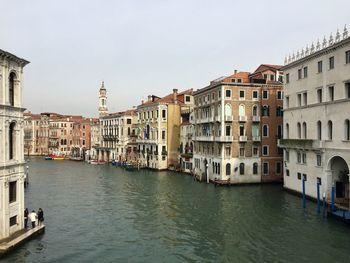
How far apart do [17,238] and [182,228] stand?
8643 millimetres

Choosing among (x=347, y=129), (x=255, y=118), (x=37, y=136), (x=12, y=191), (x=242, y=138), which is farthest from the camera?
(x=37, y=136)

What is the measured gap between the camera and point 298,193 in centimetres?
2944

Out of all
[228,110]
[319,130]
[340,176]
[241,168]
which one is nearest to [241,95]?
[228,110]

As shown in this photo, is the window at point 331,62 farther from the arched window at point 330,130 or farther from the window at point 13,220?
the window at point 13,220

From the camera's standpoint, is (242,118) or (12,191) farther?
(242,118)

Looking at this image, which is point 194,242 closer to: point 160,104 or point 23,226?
point 23,226

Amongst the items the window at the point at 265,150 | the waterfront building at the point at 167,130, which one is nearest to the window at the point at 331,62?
the window at the point at 265,150

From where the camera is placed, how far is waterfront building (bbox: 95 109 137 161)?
67.4 m

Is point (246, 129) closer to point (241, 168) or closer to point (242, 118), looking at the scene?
point (242, 118)

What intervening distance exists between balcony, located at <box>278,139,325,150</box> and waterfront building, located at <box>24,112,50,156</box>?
78.4 metres

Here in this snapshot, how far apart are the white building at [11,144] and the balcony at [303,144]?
19.3 m

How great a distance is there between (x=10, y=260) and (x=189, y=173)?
1326 inches

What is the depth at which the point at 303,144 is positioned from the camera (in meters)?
27.9

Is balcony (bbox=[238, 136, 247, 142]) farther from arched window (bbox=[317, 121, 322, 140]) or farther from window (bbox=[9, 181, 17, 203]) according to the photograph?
window (bbox=[9, 181, 17, 203])
